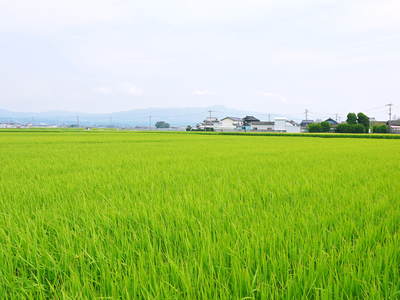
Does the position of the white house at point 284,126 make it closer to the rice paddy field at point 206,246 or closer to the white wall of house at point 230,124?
the white wall of house at point 230,124

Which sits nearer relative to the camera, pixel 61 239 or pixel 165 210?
pixel 61 239

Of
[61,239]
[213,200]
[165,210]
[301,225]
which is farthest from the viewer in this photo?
[213,200]

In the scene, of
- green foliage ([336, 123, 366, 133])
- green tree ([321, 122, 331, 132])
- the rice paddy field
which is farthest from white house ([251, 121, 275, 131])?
the rice paddy field

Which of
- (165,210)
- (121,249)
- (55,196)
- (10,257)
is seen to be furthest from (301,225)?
(55,196)

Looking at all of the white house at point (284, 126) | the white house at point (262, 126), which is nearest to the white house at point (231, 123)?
the white house at point (262, 126)

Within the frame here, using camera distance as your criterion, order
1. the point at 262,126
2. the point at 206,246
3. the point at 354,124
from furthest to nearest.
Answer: the point at 262,126, the point at 354,124, the point at 206,246

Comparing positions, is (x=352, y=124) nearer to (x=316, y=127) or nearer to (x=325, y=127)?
(x=325, y=127)

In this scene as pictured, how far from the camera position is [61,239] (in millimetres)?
1628

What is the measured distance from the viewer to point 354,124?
41.0 meters

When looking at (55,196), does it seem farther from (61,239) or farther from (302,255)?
(302,255)

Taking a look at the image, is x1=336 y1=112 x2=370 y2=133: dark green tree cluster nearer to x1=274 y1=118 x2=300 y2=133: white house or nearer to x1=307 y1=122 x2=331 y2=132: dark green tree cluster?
x1=307 y1=122 x2=331 y2=132: dark green tree cluster

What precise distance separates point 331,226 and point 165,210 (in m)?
1.28

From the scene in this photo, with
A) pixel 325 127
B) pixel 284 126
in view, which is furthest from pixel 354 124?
pixel 284 126

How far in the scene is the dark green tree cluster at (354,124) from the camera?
3919cm
